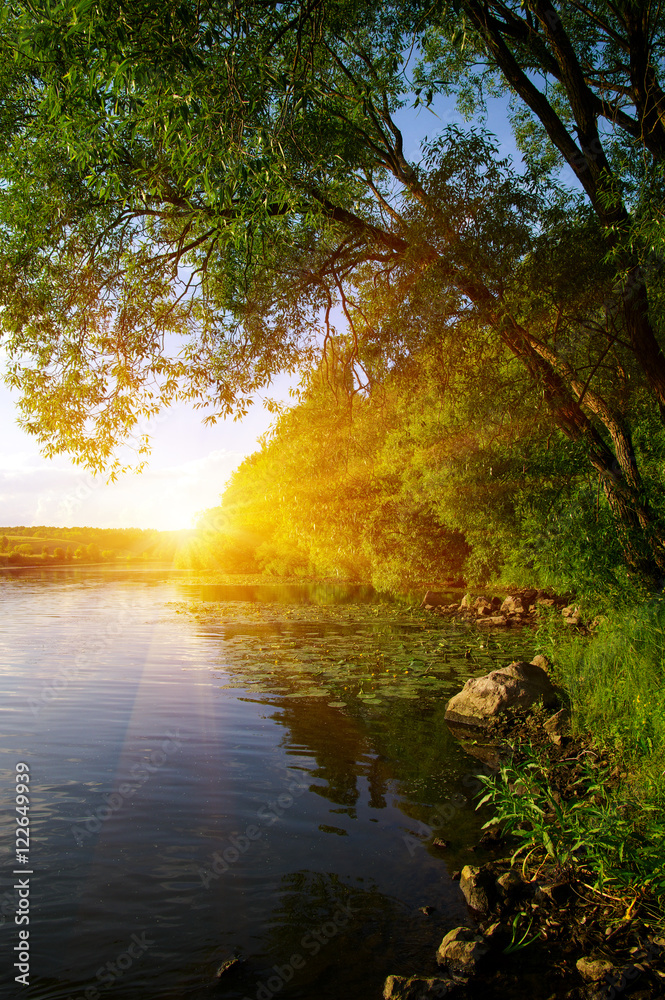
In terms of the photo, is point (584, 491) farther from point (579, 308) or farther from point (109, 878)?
point (109, 878)

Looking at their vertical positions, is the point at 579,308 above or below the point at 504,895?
above

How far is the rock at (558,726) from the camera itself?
27.3ft

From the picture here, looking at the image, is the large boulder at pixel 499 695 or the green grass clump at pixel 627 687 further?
the large boulder at pixel 499 695

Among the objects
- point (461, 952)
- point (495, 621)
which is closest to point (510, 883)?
point (461, 952)

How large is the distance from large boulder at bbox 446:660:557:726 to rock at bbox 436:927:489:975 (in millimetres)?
5599

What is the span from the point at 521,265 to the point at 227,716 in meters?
9.21

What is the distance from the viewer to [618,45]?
10117mm

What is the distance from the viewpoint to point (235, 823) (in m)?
6.39

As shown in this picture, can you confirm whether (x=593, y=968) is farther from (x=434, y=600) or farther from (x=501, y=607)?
(x=434, y=600)

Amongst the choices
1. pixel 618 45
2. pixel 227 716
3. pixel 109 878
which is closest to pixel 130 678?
pixel 227 716

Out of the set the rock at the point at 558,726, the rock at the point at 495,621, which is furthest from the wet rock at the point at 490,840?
the rock at the point at 495,621

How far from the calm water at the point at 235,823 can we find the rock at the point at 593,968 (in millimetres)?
1006

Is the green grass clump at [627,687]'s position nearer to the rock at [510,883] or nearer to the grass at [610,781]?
the grass at [610,781]

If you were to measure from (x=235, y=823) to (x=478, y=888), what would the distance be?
2774mm
